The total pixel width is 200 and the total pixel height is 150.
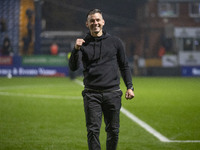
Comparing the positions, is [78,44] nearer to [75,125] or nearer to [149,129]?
[149,129]

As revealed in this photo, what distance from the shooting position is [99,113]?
5.30m

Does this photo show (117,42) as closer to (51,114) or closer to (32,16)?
(51,114)

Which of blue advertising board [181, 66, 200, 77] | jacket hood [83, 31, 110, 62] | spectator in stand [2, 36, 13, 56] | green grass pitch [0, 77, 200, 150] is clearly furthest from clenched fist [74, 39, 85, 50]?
blue advertising board [181, 66, 200, 77]

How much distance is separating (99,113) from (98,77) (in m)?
0.43

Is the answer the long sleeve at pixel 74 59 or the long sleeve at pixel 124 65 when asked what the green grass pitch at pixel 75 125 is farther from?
the long sleeve at pixel 74 59

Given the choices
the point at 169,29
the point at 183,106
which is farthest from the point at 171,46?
the point at 183,106

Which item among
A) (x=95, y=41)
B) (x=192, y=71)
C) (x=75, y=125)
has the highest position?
(x=95, y=41)

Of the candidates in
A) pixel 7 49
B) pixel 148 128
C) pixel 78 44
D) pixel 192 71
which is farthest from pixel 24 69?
pixel 78 44

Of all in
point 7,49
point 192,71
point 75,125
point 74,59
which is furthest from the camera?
A: point 192,71

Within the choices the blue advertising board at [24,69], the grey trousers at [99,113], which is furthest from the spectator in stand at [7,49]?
the grey trousers at [99,113]

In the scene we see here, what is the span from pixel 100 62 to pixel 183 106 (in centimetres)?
817

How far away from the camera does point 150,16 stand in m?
50.2

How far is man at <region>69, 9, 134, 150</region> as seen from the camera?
17.1 ft

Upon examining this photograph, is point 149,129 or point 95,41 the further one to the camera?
point 149,129
